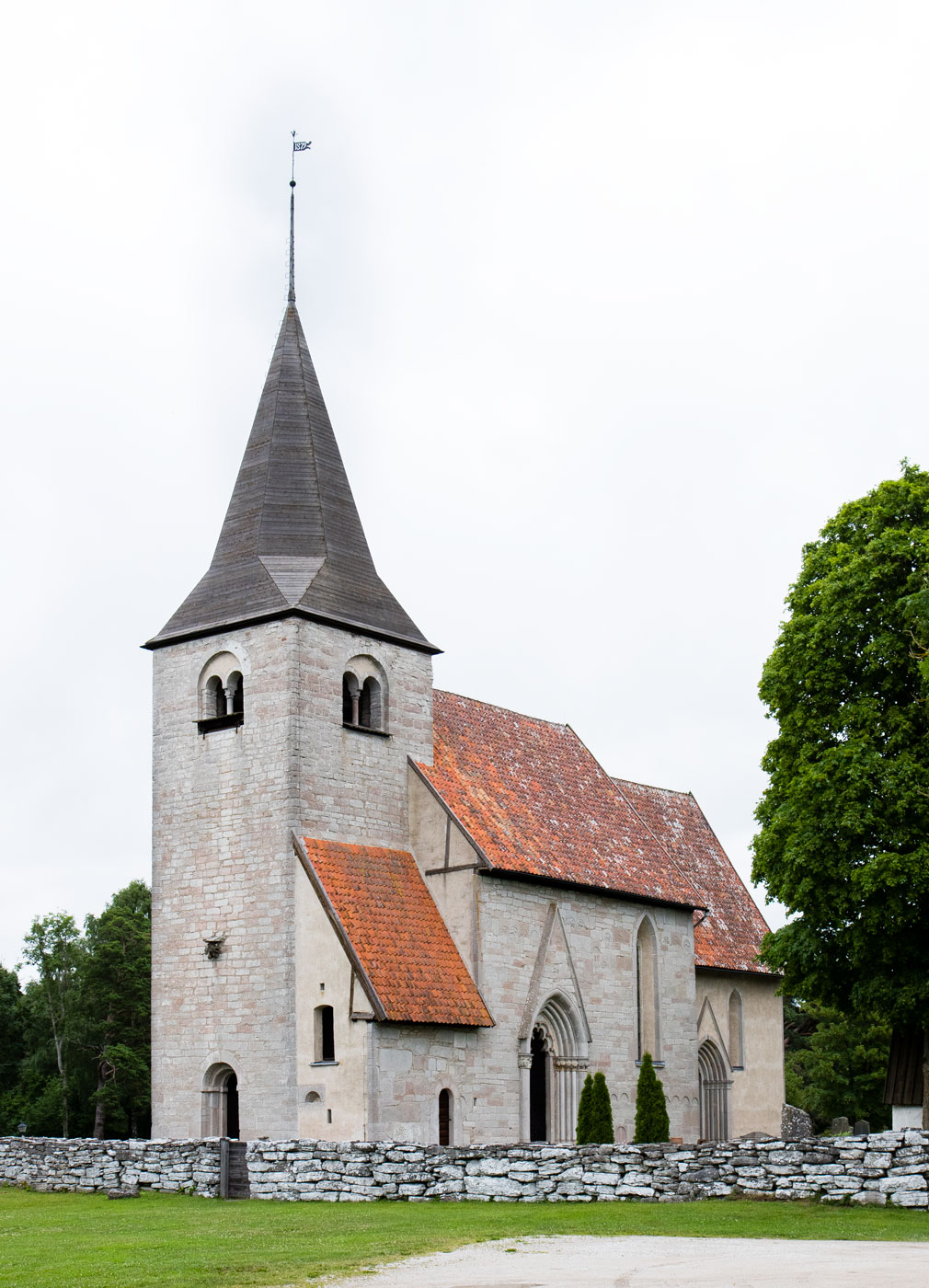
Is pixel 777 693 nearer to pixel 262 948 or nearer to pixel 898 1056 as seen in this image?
pixel 898 1056

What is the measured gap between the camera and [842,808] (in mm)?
28703

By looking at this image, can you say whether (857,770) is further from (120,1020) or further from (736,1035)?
(120,1020)

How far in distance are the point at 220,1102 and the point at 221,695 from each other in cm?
882

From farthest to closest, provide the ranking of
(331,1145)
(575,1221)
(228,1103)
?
(228,1103) < (331,1145) < (575,1221)

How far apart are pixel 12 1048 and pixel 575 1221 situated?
2122 inches

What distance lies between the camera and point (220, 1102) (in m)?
30.8

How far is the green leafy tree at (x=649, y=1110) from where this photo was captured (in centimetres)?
3284

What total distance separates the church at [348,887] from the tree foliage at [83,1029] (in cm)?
2749

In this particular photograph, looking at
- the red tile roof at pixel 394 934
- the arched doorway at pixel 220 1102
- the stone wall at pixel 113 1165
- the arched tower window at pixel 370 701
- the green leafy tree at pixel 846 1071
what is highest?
the arched tower window at pixel 370 701

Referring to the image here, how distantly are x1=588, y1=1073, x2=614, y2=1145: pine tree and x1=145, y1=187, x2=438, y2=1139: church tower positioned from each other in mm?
6521

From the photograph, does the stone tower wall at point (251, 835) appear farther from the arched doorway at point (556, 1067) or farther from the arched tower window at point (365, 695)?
the arched doorway at point (556, 1067)

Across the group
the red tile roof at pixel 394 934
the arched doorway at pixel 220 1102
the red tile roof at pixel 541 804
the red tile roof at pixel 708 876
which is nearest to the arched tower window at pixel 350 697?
the red tile roof at pixel 541 804

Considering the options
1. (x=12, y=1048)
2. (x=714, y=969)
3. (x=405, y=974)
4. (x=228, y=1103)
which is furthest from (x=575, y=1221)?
(x=12, y=1048)

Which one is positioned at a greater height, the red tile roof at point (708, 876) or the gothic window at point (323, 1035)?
the red tile roof at point (708, 876)
